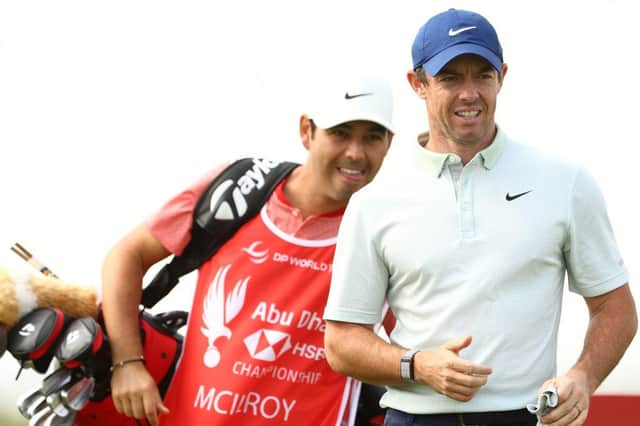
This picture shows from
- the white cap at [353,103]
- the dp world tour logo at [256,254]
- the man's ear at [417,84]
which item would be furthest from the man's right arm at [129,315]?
the man's ear at [417,84]

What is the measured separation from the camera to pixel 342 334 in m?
3.26

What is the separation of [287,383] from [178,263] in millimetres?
577

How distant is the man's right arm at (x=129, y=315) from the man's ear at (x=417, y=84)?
1342mm

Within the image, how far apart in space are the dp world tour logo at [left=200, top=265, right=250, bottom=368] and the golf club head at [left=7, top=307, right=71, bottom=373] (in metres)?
0.50

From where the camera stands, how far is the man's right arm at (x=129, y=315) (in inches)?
165

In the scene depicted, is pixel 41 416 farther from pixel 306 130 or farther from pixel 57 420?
pixel 306 130

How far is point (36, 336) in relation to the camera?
408 cm

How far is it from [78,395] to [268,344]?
674 mm

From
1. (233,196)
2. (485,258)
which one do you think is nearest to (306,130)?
(233,196)

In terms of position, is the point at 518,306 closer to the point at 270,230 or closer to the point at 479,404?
the point at 479,404

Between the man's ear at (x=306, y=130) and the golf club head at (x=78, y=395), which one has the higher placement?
the man's ear at (x=306, y=130)

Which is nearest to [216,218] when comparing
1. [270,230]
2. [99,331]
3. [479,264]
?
[270,230]

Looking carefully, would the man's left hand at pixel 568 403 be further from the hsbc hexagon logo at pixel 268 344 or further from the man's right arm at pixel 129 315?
the man's right arm at pixel 129 315

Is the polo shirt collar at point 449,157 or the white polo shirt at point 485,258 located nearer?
the white polo shirt at point 485,258
